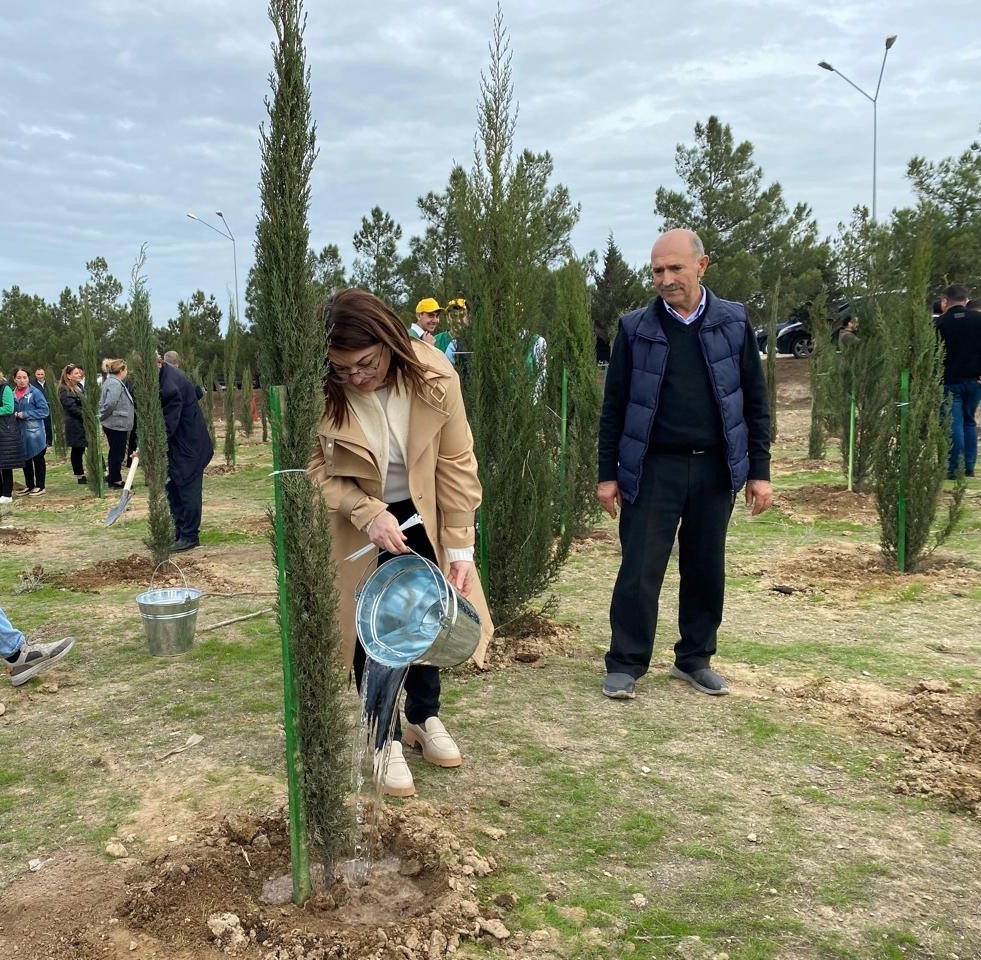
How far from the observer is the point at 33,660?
454cm

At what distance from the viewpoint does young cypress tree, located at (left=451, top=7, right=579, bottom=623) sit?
15.2 feet

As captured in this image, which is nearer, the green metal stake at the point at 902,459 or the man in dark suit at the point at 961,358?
the green metal stake at the point at 902,459

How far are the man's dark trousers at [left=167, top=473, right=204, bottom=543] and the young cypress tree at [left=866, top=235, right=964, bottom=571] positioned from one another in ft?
19.9

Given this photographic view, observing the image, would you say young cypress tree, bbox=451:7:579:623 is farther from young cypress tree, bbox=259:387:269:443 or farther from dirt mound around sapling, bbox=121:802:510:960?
dirt mound around sapling, bbox=121:802:510:960

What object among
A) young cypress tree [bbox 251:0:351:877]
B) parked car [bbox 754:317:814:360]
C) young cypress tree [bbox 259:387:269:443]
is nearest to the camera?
young cypress tree [bbox 251:0:351:877]

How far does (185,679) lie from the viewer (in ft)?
15.0

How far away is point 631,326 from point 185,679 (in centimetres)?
296

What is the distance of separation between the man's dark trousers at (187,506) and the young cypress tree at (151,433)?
4.07 feet

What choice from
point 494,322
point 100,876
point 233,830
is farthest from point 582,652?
point 100,876

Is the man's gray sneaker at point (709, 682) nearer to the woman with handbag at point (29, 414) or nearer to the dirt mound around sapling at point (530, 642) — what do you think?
the dirt mound around sapling at point (530, 642)

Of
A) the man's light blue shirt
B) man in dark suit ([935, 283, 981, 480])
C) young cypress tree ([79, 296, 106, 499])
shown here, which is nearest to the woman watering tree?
the man's light blue shirt

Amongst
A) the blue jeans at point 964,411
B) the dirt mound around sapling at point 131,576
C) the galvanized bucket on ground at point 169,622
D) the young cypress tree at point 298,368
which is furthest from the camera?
the blue jeans at point 964,411

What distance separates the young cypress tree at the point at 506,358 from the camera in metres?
4.62

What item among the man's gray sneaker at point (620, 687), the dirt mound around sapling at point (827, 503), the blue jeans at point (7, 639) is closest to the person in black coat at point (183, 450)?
the blue jeans at point (7, 639)
